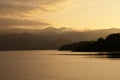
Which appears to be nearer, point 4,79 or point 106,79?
point 106,79

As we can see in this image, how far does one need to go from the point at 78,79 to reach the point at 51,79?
602 cm

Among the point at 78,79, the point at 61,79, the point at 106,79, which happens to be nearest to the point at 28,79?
the point at 61,79

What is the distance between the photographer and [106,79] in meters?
54.6

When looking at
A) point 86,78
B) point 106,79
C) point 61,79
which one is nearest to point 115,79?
point 106,79

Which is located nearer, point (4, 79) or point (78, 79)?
point (78, 79)

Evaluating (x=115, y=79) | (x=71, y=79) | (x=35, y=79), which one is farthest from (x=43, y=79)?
(x=115, y=79)

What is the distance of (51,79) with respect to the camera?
5809 cm

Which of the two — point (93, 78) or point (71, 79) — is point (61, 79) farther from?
point (93, 78)

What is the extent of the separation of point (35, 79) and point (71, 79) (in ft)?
22.8

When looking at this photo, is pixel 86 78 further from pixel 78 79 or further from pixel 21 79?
pixel 21 79

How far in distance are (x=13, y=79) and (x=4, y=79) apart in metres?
1.78

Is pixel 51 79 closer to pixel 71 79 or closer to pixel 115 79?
pixel 71 79

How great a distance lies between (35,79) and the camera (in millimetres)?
57781

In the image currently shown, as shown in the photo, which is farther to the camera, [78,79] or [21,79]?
[21,79]
